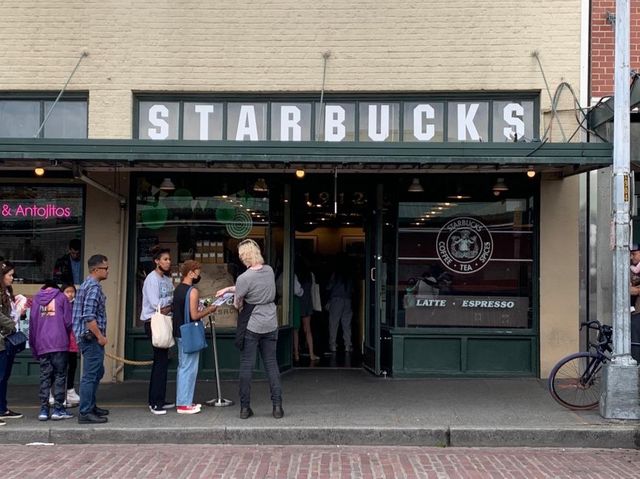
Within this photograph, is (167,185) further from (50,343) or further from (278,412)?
(278,412)

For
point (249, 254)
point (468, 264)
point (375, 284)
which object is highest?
point (249, 254)

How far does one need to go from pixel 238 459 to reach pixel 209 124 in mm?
5069

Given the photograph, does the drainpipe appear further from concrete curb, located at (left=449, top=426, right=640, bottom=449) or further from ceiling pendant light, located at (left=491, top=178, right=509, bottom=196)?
ceiling pendant light, located at (left=491, top=178, right=509, bottom=196)

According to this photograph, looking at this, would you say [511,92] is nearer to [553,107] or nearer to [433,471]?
Result: [553,107]

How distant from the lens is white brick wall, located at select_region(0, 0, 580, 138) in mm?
8867

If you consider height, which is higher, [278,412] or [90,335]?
[90,335]

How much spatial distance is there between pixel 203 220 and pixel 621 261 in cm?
549

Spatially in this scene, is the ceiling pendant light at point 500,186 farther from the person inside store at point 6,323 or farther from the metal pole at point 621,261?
the person inside store at point 6,323

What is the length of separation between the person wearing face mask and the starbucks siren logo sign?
366 cm

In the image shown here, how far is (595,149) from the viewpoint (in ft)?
23.1

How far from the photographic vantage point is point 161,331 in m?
6.96

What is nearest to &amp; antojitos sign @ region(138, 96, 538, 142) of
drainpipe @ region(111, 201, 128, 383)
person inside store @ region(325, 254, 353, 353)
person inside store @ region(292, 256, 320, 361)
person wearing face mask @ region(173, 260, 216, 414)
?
drainpipe @ region(111, 201, 128, 383)

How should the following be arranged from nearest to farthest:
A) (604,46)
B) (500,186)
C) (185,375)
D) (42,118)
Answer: (185,375) → (604,46) → (500,186) → (42,118)

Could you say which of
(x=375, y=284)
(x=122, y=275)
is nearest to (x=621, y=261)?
(x=375, y=284)
